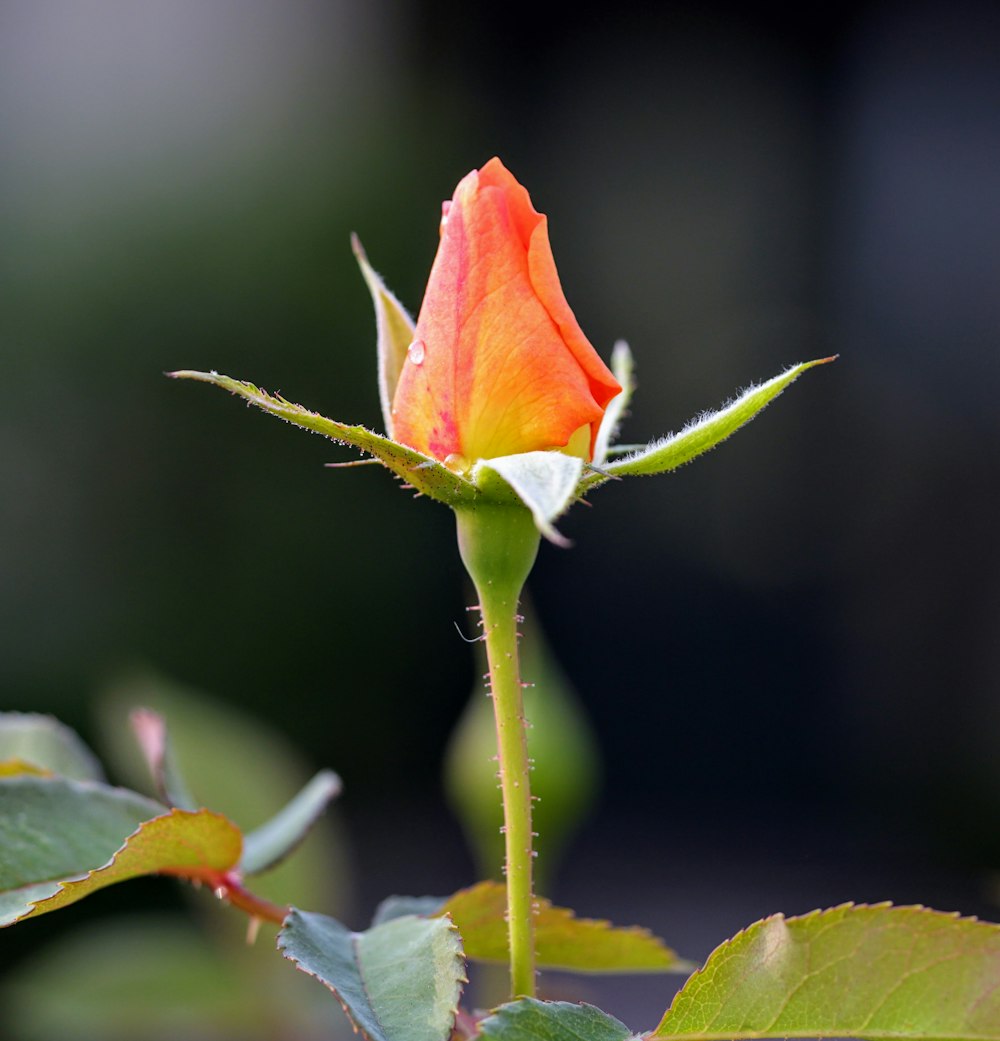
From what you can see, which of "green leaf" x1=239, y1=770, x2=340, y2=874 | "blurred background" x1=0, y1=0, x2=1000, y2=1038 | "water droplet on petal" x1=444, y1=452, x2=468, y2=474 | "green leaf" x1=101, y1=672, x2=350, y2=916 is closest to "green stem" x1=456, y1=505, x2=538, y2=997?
"water droplet on petal" x1=444, y1=452, x2=468, y2=474

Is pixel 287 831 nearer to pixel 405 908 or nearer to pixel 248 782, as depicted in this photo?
pixel 405 908

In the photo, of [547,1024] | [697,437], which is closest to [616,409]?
[697,437]

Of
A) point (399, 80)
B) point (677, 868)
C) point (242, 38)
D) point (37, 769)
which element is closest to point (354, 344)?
point (399, 80)

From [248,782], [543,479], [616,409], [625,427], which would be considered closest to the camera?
[543,479]

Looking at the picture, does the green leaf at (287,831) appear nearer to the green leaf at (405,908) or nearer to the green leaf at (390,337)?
the green leaf at (405,908)

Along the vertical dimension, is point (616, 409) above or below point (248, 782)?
above

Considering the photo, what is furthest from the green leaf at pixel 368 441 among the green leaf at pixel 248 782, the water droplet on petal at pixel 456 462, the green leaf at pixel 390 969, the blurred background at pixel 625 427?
the blurred background at pixel 625 427
